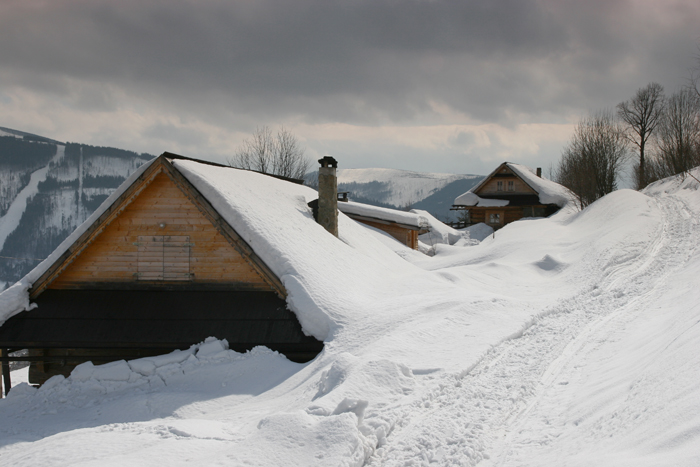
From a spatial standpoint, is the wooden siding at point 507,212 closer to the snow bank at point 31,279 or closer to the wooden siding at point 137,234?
the wooden siding at point 137,234

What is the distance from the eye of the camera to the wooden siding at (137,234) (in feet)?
35.3

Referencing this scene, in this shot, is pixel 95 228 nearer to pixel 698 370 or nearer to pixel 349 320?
pixel 349 320

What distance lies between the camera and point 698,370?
451 cm

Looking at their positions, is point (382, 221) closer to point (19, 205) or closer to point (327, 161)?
point (327, 161)

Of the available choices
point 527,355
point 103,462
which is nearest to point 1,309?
point 103,462

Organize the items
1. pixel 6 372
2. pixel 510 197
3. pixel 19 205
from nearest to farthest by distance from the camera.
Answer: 1. pixel 6 372
2. pixel 510 197
3. pixel 19 205

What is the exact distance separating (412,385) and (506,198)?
131 feet

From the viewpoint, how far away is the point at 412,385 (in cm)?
623

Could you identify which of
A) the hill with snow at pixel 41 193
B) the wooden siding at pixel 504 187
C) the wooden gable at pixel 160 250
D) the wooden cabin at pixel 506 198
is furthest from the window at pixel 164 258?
the hill with snow at pixel 41 193

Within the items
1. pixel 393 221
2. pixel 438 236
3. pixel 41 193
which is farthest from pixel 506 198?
pixel 41 193

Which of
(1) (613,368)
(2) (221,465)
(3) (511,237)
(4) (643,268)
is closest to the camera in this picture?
(2) (221,465)

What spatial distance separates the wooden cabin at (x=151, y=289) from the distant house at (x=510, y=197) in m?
35.4

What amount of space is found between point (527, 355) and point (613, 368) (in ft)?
4.74

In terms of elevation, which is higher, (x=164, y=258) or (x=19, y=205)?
(x=19, y=205)
